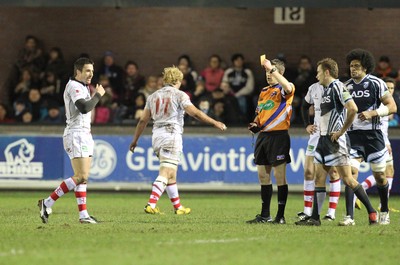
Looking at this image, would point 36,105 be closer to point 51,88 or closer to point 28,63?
point 51,88

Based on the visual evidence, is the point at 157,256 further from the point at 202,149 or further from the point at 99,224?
the point at 202,149

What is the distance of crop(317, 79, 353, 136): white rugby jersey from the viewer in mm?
12672

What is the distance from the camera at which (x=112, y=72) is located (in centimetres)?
Result: 2345

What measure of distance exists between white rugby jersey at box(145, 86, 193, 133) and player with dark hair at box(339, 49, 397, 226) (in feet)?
8.11

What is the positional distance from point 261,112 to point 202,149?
6.89 metres

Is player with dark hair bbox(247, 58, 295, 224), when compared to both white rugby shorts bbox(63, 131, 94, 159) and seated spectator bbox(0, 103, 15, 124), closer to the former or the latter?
white rugby shorts bbox(63, 131, 94, 159)

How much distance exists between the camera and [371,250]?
10.3 m

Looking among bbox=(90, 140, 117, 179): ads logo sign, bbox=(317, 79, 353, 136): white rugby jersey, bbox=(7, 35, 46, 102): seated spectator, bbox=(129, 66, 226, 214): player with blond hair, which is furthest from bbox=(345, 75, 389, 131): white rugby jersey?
bbox=(7, 35, 46, 102): seated spectator

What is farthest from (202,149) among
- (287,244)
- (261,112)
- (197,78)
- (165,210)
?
(287,244)

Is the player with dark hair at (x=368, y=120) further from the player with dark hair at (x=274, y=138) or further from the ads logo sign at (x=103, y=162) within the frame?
the ads logo sign at (x=103, y=162)

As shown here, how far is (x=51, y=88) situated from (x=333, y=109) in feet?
36.9

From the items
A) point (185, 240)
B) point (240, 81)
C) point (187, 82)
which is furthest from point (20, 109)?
point (185, 240)

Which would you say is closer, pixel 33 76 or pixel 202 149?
pixel 202 149

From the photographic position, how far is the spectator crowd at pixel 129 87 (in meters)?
21.7
